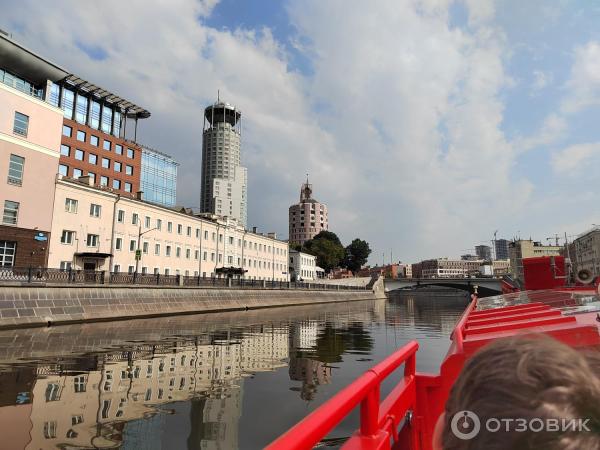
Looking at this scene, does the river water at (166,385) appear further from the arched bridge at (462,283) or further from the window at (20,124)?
the arched bridge at (462,283)

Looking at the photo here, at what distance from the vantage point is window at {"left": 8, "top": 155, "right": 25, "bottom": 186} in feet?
107

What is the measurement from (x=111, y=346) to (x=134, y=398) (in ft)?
27.6

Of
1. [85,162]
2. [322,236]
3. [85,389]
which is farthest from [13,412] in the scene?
[322,236]

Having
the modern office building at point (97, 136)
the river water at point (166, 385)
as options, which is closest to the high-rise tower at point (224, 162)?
the modern office building at point (97, 136)

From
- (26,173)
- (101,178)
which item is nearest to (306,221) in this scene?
(101,178)

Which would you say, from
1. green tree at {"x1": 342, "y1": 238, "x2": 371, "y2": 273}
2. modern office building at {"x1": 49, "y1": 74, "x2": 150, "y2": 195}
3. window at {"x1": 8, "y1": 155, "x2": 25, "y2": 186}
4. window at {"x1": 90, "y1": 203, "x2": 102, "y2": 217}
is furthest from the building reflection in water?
green tree at {"x1": 342, "y1": 238, "x2": 371, "y2": 273}

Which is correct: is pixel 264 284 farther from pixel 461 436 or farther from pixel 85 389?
pixel 461 436

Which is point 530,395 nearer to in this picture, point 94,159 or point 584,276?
point 584,276

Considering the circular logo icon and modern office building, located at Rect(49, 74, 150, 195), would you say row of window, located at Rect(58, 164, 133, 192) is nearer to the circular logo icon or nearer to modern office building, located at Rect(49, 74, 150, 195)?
modern office building, located at Rect(49, 74, 150, 195)

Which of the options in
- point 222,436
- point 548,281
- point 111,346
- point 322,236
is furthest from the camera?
point 322,236

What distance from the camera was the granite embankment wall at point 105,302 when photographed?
23.2 metres

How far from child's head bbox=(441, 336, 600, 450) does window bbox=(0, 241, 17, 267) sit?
38762 millimetres

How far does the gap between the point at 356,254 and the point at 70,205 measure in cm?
9179

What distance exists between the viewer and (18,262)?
32812 millimetres
